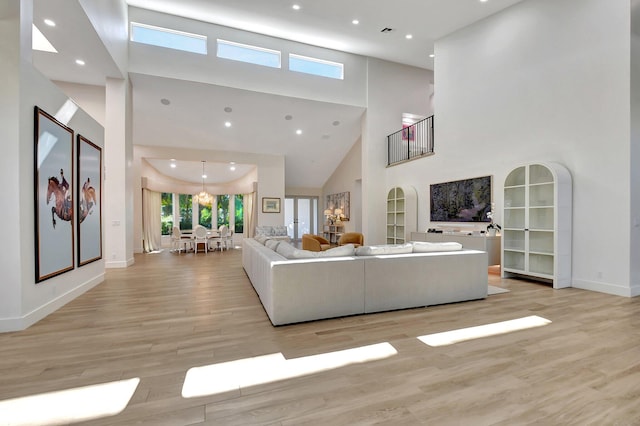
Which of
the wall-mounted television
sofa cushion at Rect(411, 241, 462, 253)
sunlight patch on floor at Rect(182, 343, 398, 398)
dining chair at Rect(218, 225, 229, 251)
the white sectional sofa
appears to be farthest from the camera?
dining chair at Rect(218, 225, 229, 251)

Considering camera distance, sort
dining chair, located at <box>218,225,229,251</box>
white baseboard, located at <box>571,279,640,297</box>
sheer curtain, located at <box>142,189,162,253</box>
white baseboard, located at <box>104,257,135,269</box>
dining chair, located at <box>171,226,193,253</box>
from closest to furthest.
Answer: white baseboard, located at <box>571,279,640,297</box> → white baseboard, located at <box>104,257,135,269</box> → dining chair, located at <box>171,226,193,253</box> → sheer curtain, located at <box>142,189,162,253</box> → dining chair, located at <box>218,225,229,251</box>

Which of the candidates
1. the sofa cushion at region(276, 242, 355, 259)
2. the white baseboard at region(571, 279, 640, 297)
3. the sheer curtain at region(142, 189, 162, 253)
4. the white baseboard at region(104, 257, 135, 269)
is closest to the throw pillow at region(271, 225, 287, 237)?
the sheer curtain at region(142, 189, 162, 253)

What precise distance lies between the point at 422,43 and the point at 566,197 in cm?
536

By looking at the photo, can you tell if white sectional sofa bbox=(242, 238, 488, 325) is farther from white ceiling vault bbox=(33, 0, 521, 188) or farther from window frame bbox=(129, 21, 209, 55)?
window frame bbox=(129, 21, 209, 55)

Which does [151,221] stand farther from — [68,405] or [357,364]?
[357,364]

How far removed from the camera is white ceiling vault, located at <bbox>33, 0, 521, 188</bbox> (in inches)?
228

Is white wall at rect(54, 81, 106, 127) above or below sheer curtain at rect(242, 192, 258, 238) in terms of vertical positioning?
above

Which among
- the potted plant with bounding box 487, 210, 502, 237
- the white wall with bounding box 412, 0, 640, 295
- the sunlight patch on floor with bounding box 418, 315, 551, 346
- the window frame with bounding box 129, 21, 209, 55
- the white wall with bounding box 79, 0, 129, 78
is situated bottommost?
the sunlight patch on floor with bounding box 418, 315, 551, 346

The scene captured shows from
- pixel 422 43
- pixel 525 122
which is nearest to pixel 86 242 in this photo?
pixel 525 122

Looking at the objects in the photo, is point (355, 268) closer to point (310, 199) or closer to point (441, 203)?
point (441, 203)

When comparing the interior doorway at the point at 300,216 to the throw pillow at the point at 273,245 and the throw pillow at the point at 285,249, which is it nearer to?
the throw pillow at the point at 273,245

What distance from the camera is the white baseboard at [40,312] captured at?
2879 mm

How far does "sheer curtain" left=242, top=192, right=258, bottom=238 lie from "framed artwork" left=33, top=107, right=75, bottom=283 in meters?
7.01

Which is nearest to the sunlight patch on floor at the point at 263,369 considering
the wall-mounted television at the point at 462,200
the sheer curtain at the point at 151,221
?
the wall-mounted television at the point at 462,200
